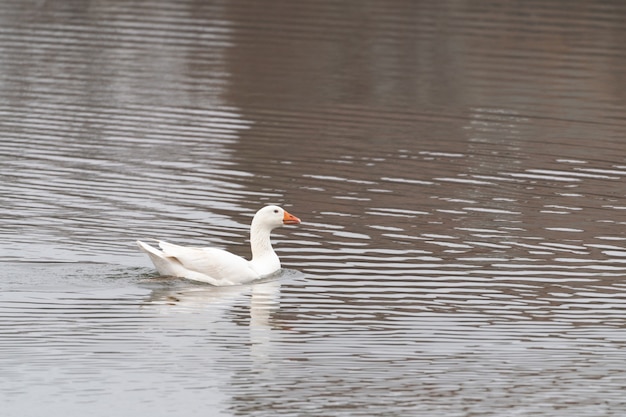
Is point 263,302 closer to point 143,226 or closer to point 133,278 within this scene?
point 133,278

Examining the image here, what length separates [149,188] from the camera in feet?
78.5

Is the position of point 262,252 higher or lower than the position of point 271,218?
lower

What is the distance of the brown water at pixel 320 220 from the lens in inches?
567

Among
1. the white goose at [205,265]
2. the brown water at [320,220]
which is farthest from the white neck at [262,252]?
the brown water at [320,220]

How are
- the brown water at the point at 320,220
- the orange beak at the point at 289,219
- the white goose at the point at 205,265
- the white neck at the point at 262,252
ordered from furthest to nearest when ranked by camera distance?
1. the orange beak at the point at 289,219
2. the white neck at the point at 262,252
3. the white goose at the point at 205,265
4. the brown water at the point at 320,220

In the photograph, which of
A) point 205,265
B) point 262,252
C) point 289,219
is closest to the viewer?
point 205,265

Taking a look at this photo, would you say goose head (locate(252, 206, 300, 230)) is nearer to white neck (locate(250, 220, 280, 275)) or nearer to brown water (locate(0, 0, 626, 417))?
white neck (locate(250, 220, 280, 275))

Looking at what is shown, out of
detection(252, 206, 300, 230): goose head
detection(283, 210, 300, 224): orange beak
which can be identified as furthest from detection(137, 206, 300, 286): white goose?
detection(283, 210, 300, 224): orange beak

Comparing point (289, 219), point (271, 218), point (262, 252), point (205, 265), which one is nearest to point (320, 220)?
point (289, 219)

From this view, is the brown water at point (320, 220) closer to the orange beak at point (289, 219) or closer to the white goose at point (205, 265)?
the white goose at point (205, 265)

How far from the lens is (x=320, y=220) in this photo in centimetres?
Answer: 2197

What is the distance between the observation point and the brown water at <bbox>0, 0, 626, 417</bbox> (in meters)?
14.4

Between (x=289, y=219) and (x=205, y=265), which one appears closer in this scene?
(x=205, y=265)

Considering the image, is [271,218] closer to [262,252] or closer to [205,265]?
[262,252]
